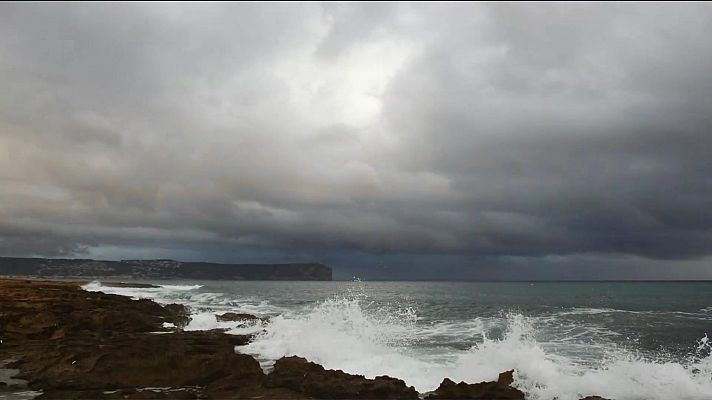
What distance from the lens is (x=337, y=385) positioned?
11.6m

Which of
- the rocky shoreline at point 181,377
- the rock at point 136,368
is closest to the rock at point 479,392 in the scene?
the rocky shoreline at point 181,377

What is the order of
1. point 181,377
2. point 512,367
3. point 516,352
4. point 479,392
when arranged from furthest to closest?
point 516,352 < point 512,367 < point 181,377 < point 479,392

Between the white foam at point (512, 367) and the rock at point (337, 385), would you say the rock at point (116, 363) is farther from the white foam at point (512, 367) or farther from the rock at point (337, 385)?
the white foam at point (512, 367)

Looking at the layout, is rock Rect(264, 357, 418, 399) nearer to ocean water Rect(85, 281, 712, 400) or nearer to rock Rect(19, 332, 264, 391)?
rock Rect(19, 332, 264, 391)

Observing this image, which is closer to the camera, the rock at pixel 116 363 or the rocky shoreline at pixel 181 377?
the rocky shoreline at pixel 181 377

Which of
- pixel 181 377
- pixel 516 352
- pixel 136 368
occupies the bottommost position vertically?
pixel 181 377

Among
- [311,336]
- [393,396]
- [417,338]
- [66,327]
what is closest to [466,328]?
[417,338]

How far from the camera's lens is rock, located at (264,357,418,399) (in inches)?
447

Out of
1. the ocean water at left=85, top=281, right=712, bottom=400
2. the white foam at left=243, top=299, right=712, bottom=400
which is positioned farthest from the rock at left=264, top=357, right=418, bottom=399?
the white foam at left=243, top=299, right=712, bottom=400

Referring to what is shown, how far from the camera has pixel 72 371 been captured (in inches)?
515

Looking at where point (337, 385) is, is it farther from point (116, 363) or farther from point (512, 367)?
point (116, 363)

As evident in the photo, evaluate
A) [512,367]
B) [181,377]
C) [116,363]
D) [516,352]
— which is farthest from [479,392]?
[116,363]

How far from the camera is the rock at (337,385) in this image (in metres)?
11.4

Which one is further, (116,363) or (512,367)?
(512,367)
